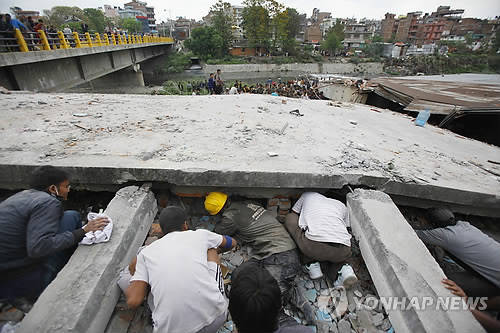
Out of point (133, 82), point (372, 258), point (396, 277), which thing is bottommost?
point (133, 82)

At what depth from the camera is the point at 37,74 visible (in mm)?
7340

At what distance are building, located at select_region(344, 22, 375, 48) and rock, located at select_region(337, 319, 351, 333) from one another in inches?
2569

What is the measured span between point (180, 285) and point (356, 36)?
2704 inches

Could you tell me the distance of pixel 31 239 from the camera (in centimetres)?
153

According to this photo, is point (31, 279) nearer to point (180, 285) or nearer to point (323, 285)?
point (180, 285)

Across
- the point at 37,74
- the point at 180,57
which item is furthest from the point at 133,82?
the point at 180,57

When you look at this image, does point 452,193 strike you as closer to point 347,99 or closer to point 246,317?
point 246,317

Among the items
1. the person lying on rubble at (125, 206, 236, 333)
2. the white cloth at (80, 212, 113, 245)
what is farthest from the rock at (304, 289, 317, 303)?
the white cloth at (80, 212, 113, 245)

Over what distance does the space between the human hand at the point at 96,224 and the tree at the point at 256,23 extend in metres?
43.8

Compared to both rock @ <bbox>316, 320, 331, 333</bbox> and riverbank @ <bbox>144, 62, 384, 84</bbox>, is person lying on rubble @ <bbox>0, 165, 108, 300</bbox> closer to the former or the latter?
rock @ <bbox>316, 320, 331, 333</bbox>

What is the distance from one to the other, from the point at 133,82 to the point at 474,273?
80.4ft

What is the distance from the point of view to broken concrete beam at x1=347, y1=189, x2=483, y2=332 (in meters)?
1.46

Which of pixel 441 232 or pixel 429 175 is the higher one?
pixel 429 175

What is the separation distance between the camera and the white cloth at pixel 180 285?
4.44 feet
